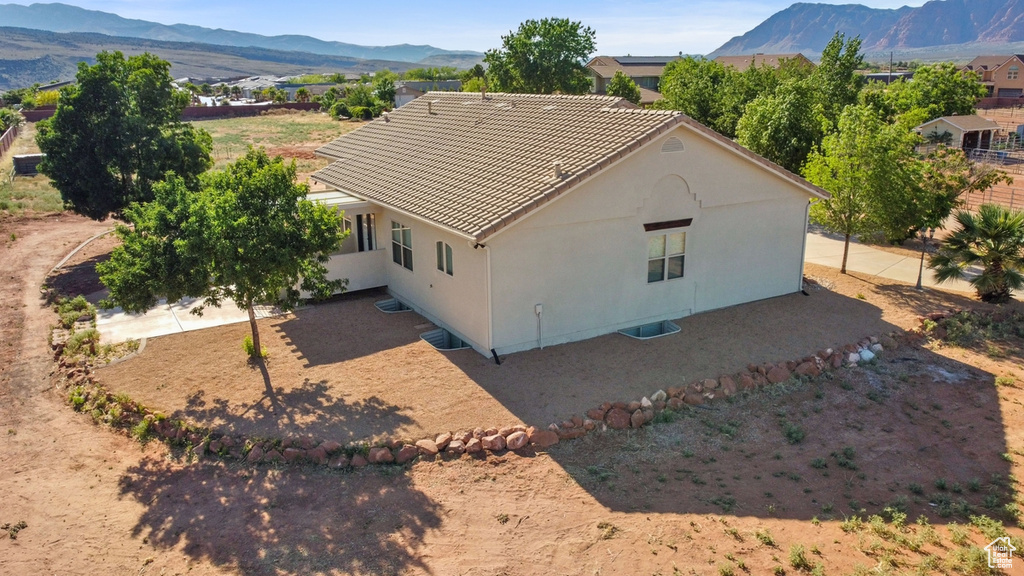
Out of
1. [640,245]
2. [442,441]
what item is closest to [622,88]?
[640,245]

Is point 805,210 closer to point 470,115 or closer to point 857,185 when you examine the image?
point 857,185

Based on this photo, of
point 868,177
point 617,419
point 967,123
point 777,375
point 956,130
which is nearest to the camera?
point 617,419

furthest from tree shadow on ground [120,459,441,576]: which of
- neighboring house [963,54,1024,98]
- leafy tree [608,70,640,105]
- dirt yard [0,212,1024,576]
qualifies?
neighboring house [963,54,1024,98]

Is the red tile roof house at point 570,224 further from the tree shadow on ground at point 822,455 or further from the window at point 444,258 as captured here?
the tree shadow on ground at point 822,455

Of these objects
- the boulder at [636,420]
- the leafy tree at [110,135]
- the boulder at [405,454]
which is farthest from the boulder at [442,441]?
the leafy tree at [110,135]

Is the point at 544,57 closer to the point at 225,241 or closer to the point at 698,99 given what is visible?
the point at 698,99

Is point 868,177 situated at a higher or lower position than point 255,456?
higher

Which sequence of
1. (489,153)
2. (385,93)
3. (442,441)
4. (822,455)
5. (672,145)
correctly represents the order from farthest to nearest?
1. (385,93)
2. (489,153)
3. (672,145)
4. (822,455)
5. (442,441)
